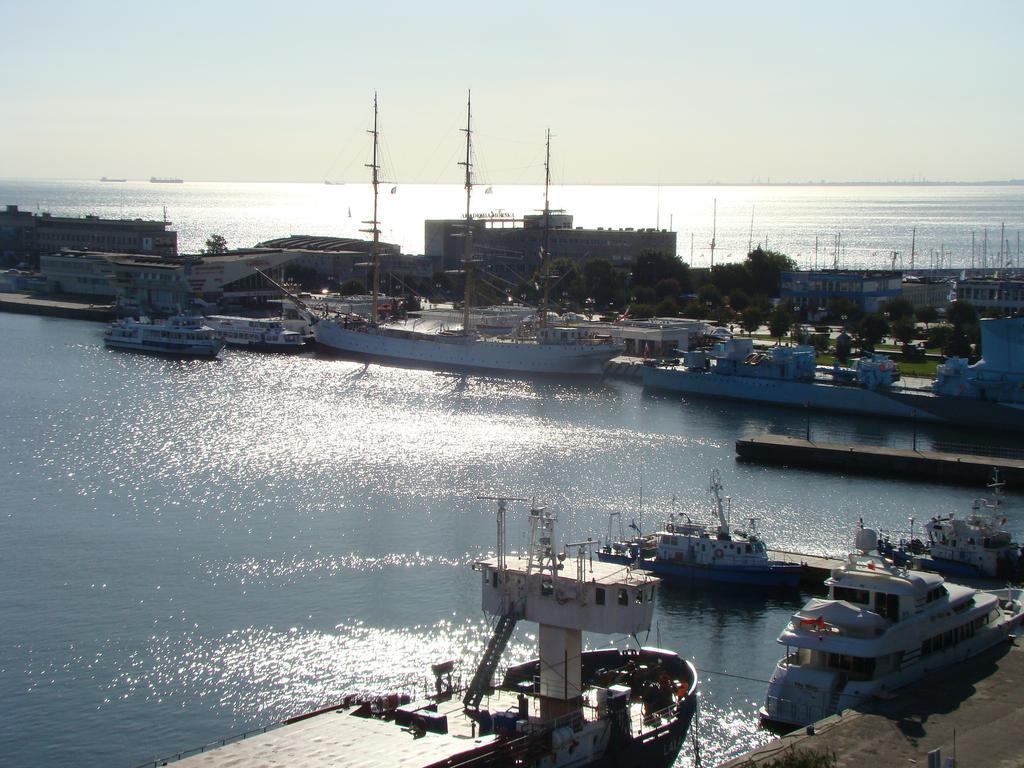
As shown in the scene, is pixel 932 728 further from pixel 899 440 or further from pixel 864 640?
pixel 899 440

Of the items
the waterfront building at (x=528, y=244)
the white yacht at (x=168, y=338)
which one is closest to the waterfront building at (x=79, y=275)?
the white yacht at (x=168, y=338)

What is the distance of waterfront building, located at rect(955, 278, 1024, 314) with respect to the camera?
1857 inches

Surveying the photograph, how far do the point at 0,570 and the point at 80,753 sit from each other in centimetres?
629

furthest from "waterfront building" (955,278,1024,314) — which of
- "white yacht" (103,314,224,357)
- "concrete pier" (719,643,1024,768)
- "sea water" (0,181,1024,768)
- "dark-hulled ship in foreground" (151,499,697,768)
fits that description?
"dark-hulled ship in foreground" (151,499,697,768)

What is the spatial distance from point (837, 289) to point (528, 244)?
15246mm

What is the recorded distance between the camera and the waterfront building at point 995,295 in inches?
1857

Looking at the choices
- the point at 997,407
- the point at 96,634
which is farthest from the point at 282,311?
the point at 96,634

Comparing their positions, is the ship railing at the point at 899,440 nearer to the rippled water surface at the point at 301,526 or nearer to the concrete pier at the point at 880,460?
the rippled water surface at the point at 301,526

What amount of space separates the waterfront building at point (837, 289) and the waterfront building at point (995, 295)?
2750 mm

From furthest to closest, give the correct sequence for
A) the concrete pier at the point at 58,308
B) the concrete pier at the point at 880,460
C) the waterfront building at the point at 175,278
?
1. the concrete pier at the point at 58,308
2. the waterfront building at the point at 175,278
3. the concrete pier at the point at 880,460

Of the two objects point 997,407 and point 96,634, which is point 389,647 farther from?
point 997,407

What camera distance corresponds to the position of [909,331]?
41656mm

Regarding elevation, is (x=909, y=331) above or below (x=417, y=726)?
above

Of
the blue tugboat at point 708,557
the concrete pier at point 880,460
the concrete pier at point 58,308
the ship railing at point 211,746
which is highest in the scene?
the concrete pier at point 58,308
